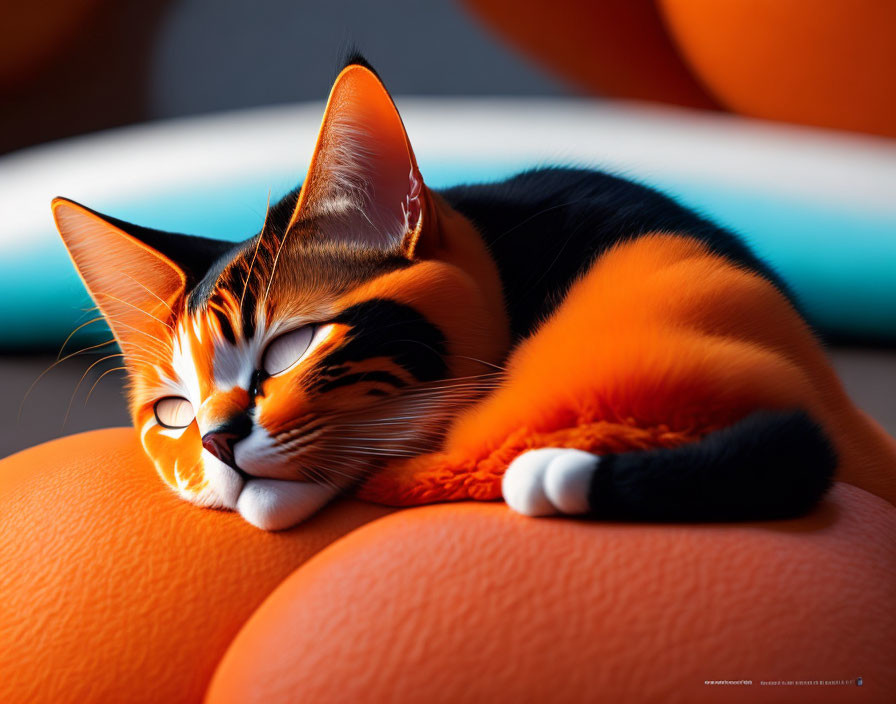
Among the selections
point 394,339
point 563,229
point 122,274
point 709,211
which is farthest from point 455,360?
point 709,211

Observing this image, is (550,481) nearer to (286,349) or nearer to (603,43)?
(286,349)

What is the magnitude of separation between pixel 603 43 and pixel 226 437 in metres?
0.76

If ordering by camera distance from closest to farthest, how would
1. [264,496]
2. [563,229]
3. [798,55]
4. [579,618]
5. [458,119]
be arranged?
1. [579,618]
2. [264,496]
3. [563,229]
4. [798,55]
5. [458,119]

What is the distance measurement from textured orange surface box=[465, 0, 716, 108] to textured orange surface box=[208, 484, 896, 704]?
0.74 metres

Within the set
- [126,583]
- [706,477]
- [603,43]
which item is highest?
[603,43]

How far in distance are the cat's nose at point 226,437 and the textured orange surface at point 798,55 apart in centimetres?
69

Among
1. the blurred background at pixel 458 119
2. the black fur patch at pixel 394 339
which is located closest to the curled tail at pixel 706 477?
the black fur patch at pixel 394 339

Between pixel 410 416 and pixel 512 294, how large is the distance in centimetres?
13

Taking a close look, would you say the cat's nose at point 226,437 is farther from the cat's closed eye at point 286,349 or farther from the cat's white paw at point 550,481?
the cat's white paw at point 550,481

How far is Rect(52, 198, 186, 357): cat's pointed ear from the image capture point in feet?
1.85

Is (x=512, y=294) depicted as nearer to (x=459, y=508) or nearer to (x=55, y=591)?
(x=459, y=508)

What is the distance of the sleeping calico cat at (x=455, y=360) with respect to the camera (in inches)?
15.7

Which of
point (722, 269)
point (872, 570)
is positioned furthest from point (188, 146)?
point (872, 570)

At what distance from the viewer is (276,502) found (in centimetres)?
45
